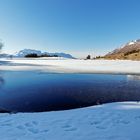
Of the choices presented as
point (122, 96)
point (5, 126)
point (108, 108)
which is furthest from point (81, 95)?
point (5, 126)

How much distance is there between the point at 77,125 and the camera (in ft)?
30.6

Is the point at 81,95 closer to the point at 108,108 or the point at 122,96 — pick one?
the point at 122,96

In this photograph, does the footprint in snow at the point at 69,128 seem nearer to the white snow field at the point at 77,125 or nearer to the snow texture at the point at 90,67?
the white snow field at the point at 77,125

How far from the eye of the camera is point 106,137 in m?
8.00

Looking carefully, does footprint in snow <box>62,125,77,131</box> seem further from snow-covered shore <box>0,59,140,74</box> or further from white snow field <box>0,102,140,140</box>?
snow-covered shore <box>0,59,140,74</box>

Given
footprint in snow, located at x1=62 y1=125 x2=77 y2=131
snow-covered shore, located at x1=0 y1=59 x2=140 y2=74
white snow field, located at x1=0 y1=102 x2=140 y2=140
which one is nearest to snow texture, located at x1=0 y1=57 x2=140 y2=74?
snow-covered shore, located at x1=0 y1=59 x2=140 y2=74

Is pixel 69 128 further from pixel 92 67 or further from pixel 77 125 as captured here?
pixel 92 67

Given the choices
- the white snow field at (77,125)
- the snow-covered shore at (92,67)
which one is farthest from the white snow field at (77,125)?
the snow-covered shore at (92,67)

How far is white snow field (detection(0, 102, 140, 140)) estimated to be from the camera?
8.21 metres

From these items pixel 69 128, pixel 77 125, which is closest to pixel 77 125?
pixel 77 125

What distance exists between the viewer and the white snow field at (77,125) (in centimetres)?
821

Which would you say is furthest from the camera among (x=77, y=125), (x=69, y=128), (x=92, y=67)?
(x=92, y=67)

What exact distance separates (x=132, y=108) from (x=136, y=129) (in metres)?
3.04

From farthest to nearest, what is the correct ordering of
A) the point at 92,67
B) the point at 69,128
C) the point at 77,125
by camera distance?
the point at 92,67 → the point at 77,125 → the point at 69,128
